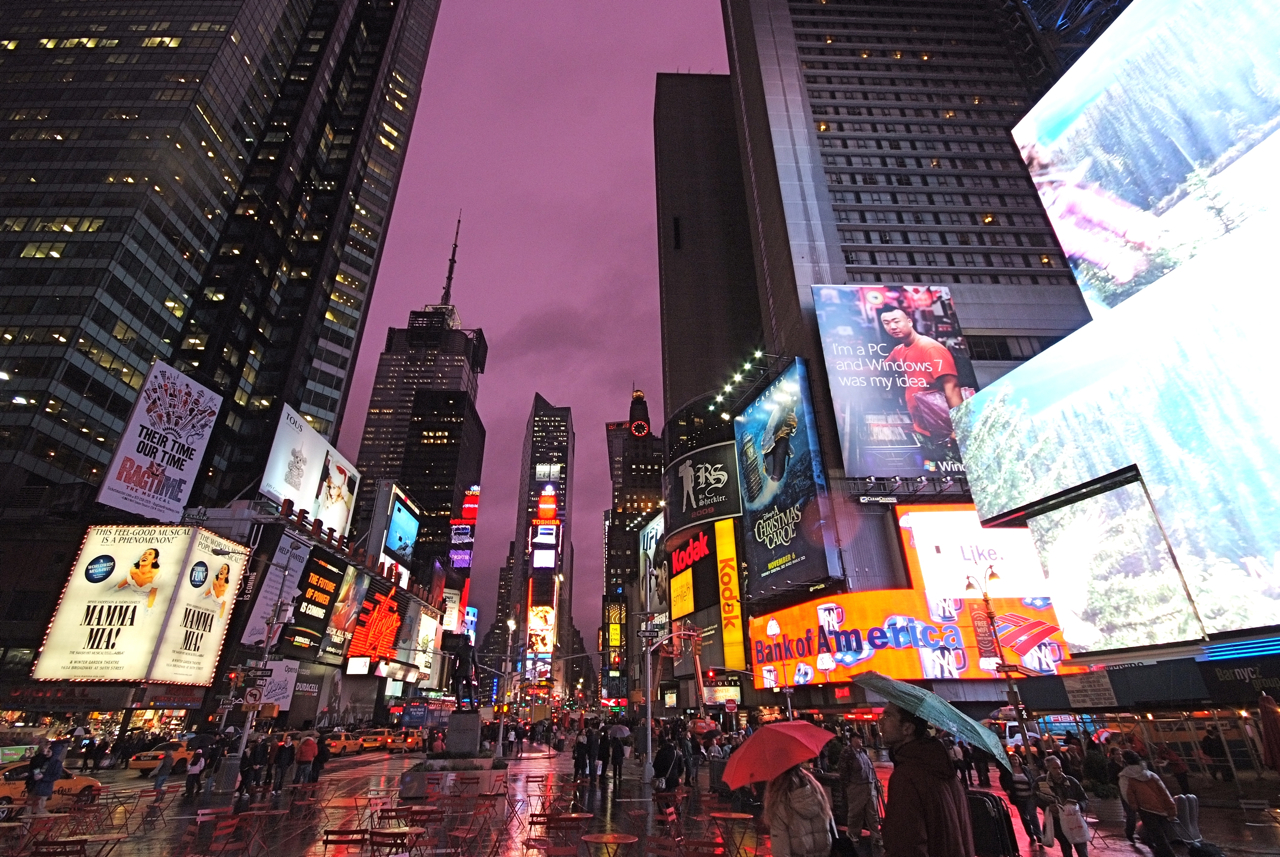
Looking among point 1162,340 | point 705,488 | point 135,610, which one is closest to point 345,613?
point 135,610

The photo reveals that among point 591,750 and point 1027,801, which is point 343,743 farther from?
point 1027,801

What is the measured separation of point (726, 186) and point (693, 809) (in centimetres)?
11144

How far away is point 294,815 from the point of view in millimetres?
14484

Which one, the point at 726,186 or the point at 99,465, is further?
the point at 726,186

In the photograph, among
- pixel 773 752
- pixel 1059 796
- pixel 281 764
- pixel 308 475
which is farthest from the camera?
pixel 308 475

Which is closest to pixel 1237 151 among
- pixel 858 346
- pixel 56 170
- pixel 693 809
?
pixel 693 809

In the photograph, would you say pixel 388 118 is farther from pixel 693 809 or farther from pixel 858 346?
pixel 693 809

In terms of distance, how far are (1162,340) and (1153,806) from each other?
16.2m

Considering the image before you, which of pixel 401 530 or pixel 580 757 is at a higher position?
pixel 401 530

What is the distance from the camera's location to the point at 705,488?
2365 inches

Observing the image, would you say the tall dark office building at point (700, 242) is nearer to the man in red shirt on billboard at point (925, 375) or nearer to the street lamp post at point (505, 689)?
the street lamp post at point (505, 689)

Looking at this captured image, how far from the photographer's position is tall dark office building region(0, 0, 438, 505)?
51844 mm

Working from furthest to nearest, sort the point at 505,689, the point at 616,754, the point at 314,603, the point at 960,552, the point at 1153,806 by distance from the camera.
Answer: the point at 505,689 < the point at 314,603 < the point at 960,552 < the point at 616,754 < the point at 1153,806

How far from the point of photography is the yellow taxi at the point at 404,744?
4144 cm
